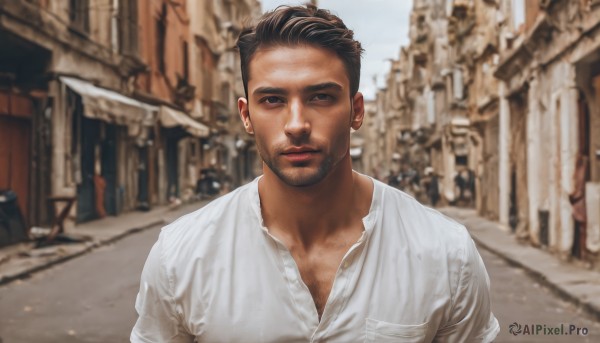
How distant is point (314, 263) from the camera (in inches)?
97.0

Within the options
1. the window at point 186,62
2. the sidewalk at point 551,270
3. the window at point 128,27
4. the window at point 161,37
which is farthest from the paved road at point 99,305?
the window at point 186,62

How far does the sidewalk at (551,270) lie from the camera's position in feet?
29.3

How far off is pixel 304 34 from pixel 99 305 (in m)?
6.81

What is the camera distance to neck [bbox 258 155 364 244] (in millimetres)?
2486

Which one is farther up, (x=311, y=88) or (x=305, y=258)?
(x=311, y=88)

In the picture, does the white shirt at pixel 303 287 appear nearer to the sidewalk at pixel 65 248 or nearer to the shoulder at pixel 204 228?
the shoulder at pixel 204 228

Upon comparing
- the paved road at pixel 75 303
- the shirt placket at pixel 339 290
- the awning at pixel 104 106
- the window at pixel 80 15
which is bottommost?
the paved road at pixel 75 303

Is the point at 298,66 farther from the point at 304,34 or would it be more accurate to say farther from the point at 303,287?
the point at 303,287

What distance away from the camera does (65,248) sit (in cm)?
1348

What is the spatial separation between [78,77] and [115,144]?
5.77m

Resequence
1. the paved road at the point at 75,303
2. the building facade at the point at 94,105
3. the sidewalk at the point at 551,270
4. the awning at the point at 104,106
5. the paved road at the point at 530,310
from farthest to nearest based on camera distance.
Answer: the awning at the point at 104,106 < the building facade at the point at 94,105 < the sidewalk at the point at 551,270 < the paved road at the point at 530,310 < the paved road at the point at 75,303

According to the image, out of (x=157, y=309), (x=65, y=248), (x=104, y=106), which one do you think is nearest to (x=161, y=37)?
(x=104, y=106)

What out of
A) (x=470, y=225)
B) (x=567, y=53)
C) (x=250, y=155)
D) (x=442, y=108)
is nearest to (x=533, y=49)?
(x=567, y=53)

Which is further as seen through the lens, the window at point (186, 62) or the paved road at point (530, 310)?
the window at point (186, 62)
